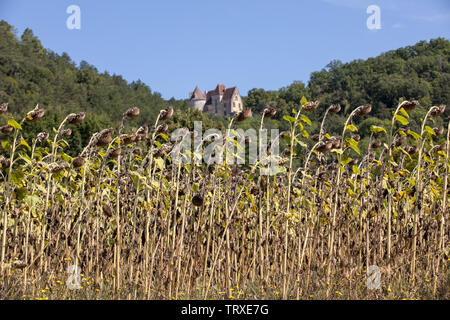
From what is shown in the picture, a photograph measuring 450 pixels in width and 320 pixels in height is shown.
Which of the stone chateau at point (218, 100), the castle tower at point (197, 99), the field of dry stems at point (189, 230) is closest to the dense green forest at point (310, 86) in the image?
the stone chateau at point (218, 100)

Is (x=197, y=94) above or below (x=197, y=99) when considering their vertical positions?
above

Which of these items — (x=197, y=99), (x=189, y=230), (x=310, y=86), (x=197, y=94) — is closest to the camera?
(x=189, y=230)

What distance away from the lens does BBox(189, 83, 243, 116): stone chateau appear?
115500 mm

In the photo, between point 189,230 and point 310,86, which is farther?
point 310,86

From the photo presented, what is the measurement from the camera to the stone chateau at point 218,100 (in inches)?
4547

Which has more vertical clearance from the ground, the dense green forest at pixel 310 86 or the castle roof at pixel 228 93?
the castle roof at pixel 228 93

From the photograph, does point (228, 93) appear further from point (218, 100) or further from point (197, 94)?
point (197, 94)

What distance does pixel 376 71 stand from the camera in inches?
2557

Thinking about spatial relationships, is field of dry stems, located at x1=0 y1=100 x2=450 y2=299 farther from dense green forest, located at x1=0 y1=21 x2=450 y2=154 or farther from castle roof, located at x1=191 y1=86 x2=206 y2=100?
castle roof, located at x1=191 y1=86 x2=206 y2=100

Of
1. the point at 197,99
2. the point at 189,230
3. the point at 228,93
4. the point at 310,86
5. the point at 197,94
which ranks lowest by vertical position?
the point at 189,230

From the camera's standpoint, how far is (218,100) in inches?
4700

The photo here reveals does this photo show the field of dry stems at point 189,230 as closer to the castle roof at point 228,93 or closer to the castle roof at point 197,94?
the castle roof at point 228,93

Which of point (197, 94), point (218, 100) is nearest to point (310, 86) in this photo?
point (218, 100)

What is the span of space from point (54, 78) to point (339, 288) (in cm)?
6689
